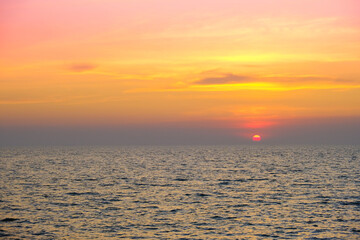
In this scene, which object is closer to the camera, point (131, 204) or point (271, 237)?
point (271, 237)

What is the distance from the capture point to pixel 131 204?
49.8 metres

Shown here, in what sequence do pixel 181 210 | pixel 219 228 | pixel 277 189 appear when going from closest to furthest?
1. pixel 219 228
2. pixel 181 210
3. pixel 277 189

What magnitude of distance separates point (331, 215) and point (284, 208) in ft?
18.1

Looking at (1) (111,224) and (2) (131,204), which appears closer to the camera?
(1) (111,224)

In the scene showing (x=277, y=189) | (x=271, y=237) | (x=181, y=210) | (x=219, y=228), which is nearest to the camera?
(x=271, y=237)

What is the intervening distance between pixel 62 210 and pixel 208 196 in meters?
19.7

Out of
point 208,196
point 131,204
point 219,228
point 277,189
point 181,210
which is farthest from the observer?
point 277,189

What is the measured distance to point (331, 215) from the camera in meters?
43.2

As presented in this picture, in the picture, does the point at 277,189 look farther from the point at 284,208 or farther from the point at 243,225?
the point at 243,225

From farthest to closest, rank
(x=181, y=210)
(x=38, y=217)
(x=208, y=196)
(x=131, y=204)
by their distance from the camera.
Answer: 1. (x=208, y=196)
2. (x=131, y=204)
3. (x=181, y=210)
4. (x=38, y=217)

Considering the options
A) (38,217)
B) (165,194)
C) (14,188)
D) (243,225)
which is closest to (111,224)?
(38,217)

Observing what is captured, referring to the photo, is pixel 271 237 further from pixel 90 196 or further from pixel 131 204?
pixel 90 196

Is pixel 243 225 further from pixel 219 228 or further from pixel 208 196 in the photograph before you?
pixel 208 196

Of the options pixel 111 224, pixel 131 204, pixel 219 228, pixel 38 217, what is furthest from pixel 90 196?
pixel 219 228
